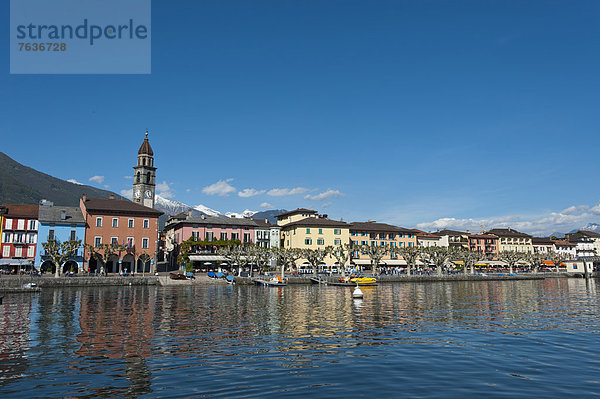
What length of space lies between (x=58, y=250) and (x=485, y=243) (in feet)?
399

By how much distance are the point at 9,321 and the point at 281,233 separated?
8254 centimetres

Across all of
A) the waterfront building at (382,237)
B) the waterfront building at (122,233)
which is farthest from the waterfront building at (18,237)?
the waterfront building at (382,237)

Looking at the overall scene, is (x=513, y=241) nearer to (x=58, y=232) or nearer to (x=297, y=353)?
(x=58, y=232)

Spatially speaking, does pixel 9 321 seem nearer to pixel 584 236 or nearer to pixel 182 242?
pixel 182 242

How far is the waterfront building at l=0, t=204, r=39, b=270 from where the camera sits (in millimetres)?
76312

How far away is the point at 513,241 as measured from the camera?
5817 inches

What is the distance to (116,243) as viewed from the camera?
266 feet

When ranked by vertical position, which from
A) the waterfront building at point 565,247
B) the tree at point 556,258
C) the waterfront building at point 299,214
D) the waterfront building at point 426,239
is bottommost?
the tree at point 556,258

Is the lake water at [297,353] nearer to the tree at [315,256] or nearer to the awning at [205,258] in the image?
the tree at [315,256]

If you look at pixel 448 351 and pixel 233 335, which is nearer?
pixel 448 351

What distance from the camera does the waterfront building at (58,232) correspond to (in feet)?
251

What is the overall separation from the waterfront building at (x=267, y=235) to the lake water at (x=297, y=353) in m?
63.7

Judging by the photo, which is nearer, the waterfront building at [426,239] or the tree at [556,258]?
the waterfront building at [426,239]

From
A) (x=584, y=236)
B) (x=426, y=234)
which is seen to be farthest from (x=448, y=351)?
(x=584, y=236)
